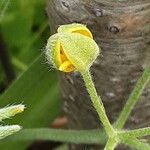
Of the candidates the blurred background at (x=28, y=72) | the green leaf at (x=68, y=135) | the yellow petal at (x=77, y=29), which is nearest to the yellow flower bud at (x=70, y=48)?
the yellow petal at (x=77, y=29)

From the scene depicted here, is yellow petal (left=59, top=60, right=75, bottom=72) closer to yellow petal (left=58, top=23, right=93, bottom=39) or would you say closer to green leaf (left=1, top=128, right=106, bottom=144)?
yellow petal (left=58, top=23, right=93, bottom=39)

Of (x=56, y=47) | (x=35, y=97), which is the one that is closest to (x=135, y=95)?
(x=56, y=47)

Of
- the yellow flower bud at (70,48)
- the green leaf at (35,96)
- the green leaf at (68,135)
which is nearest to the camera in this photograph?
the yellow flower bud at (70,48)

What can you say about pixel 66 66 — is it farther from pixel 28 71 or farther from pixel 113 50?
pixel 28 71

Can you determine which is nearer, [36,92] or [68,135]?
[68,135]

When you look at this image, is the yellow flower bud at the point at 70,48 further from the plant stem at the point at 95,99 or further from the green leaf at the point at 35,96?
the green leaf at the point at 35,96

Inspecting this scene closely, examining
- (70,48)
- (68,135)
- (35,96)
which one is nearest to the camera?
(70,48)

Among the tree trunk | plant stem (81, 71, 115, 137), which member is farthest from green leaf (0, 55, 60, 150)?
plant stem (81, 71, 115, 137)

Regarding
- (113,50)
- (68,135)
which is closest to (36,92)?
(68,135)
